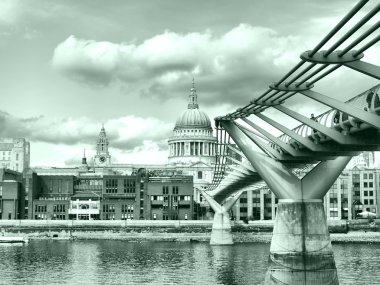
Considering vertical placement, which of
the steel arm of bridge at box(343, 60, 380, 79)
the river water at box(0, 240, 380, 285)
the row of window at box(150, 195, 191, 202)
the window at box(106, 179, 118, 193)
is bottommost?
the river water at box(0, 240, 380, 285)

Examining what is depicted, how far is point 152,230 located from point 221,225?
25.9m

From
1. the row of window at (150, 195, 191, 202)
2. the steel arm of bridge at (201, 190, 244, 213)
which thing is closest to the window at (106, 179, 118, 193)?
the row of window at (150, 195, 191, 202)

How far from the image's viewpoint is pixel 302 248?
1615 inches

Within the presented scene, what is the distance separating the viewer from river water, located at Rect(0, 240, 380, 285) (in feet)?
181

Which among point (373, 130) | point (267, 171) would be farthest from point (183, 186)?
point (373, 130)

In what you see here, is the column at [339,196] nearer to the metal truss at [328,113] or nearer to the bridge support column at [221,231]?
the bridge support column at [221,231]

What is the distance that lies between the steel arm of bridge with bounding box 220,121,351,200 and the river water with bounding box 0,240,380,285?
1207 centimetres

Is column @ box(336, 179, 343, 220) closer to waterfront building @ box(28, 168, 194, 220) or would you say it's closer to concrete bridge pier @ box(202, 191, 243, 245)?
waterfront building @ box(28, 168, 194, 220)

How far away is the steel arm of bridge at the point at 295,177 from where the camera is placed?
4181cm

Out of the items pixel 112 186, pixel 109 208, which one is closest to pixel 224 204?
pixel 109 208

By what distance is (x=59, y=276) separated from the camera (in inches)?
2270

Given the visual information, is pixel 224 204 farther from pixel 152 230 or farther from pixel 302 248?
pixel 302 248

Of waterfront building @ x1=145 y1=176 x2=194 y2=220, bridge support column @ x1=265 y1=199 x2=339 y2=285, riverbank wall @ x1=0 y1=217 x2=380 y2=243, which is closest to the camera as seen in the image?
bridge support column @ x1=265 y1=199 x2=339 y2=285

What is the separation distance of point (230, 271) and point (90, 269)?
12909 millimetres
